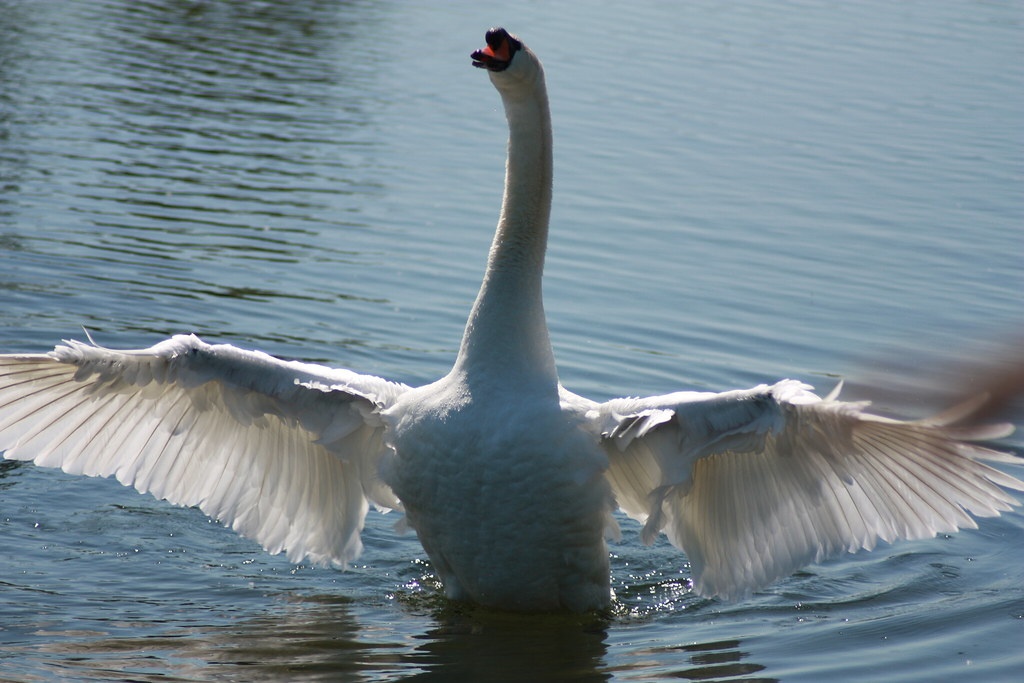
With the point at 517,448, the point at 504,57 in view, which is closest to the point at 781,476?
the point at 517,448

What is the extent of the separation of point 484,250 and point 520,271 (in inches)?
265

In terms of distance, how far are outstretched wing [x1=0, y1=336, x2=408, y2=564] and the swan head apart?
1.51m

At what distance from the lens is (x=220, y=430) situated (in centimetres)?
643

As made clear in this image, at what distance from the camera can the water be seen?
6.12m

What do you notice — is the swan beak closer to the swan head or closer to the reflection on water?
the swan head

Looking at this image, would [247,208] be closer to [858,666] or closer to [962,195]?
[962,195]

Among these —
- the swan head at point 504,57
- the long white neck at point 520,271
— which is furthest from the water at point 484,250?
the swan head at point 504,57

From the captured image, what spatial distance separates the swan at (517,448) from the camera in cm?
525

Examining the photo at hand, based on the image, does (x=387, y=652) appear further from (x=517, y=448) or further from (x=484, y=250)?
(x=484, y=250)

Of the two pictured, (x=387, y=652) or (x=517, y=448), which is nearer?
(x=517, y=448)

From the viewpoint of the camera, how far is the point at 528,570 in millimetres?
5797

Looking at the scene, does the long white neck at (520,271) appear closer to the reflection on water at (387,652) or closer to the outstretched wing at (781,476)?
the outstretched wing at (781,476)

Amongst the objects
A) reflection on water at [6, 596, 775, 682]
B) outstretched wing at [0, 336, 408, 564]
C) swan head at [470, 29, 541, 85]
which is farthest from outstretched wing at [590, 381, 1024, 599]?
swan head at [470, 29, 541, 85]

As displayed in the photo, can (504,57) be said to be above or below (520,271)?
above
